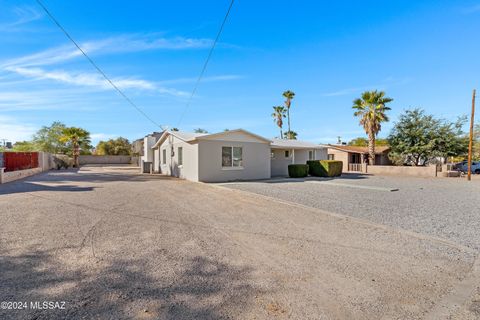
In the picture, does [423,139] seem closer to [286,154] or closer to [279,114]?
[286,154]

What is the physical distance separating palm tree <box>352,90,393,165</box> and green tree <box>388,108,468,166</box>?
3191 mm

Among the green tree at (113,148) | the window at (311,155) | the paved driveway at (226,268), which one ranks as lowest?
the paved driveway at (226,268)

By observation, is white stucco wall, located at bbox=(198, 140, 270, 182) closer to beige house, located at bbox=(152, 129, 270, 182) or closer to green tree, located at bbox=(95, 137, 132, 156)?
beige house, located at bbox=(152, 129, 270, 182)

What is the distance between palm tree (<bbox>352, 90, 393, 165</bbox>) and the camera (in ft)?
76.7

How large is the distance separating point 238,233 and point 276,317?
2672 millimetres

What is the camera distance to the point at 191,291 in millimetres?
2729

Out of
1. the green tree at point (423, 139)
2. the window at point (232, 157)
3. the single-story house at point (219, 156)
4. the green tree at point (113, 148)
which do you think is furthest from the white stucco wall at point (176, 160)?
the green tree at point (113, 148)

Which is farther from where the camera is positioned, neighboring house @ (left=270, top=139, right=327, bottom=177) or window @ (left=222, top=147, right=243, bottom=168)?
neighboring house @ (left=270, top=139, right=327, bottom=177)

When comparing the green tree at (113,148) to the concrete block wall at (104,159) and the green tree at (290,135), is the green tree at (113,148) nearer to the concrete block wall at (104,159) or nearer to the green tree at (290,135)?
the concrete block wall at (104,159)

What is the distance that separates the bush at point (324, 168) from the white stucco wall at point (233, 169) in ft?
15.1

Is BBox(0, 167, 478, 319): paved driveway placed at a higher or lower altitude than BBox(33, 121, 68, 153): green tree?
lower

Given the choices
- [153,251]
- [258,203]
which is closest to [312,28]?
[258,203]

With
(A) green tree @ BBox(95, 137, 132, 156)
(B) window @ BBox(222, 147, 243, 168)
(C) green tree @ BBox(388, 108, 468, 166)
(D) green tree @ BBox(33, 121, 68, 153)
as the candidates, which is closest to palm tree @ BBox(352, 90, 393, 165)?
(C) green tree @ BBox(388, 108, 468, 166)

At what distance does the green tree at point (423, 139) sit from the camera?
23062mm
